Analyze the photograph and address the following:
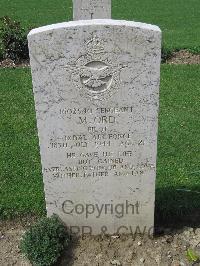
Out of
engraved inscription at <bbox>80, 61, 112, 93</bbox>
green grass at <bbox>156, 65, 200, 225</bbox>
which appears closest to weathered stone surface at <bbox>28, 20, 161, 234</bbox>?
engraved inscription at <bbox>80, 61, 112, 93</bbox>

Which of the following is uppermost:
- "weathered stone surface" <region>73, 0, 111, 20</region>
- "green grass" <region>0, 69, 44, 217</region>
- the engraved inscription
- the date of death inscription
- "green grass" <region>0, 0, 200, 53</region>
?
the engraved inscription

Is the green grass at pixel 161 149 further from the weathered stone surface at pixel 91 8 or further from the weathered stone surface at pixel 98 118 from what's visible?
the weathered stone surface at pixel 91 8

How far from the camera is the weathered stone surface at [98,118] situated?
3.68 meters

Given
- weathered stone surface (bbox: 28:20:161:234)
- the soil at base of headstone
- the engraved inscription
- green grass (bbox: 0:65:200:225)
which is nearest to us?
weathered stone surface (bbox: 28:20:161:234)

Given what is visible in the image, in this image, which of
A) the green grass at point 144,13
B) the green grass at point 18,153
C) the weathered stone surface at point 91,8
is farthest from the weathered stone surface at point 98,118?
the green grass at point 144,13

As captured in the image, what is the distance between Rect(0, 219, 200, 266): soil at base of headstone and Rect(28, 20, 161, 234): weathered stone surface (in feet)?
0.53

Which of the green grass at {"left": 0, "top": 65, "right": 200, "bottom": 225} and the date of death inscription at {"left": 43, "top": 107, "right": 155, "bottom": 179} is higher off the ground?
the date of death inscription at {"left": 43, "top": 107, "right": 155, "bottom": 179}

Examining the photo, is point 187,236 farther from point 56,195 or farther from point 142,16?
point 142,16

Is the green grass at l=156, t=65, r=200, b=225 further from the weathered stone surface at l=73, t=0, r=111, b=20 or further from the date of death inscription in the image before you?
the weathered stone surface at l=73, t=0, r=111, b=20

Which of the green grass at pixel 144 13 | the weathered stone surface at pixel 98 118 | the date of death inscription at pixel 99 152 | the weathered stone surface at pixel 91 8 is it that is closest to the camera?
the weathered stone surface at pixel 98 118

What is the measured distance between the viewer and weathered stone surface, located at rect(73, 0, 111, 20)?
10.6 meters

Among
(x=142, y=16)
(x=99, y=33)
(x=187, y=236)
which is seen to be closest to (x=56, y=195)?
(x=187, y=236)

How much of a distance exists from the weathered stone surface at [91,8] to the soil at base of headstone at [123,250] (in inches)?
283

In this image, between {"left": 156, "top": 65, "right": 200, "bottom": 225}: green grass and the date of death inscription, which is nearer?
the date of death inscription
